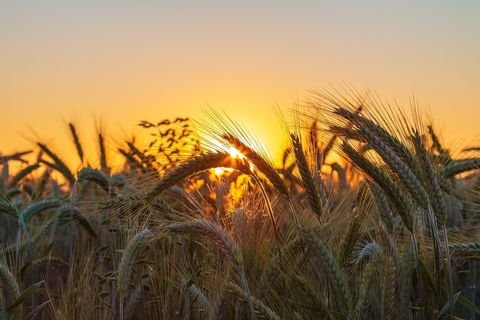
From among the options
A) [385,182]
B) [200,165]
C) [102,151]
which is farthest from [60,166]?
[385,182]

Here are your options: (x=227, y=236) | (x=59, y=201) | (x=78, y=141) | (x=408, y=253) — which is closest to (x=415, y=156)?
(x=408, y=253)

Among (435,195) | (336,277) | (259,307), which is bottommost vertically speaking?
(259,307)

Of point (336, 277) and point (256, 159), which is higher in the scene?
point (256, 159)

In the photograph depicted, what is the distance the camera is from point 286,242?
136 inches

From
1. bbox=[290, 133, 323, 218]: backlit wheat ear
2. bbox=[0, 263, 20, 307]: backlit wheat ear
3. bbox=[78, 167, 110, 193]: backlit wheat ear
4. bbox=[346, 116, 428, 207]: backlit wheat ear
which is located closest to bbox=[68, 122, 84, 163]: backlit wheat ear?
bbox=[78, 167, 110, 193]: backlit wheat ear

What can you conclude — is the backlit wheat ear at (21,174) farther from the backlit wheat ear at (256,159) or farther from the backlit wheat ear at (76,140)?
the backlit wheat ear at (256,159)

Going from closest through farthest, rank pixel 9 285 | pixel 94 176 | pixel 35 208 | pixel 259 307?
pixel 259 307, pixel 9 285, pixel 94 176, pixel 35 208

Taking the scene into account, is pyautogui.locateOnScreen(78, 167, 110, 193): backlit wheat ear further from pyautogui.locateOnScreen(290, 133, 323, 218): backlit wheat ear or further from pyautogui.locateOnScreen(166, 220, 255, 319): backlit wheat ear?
pyautogui.locateOnScreen(290, 133, 323, 218): backlit wheat ear

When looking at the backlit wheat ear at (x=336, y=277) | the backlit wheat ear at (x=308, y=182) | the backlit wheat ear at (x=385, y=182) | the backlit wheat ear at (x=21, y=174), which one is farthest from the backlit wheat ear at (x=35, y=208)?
the backlit wheat ear at (x=385, y=182)

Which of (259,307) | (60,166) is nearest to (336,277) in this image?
(259,307)

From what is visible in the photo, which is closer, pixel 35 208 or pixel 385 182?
pixel 385 182

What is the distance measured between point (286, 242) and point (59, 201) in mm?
2425

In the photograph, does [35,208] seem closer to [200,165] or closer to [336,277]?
[200,165]

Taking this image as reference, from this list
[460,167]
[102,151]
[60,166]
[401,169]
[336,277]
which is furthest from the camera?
[102,151]
